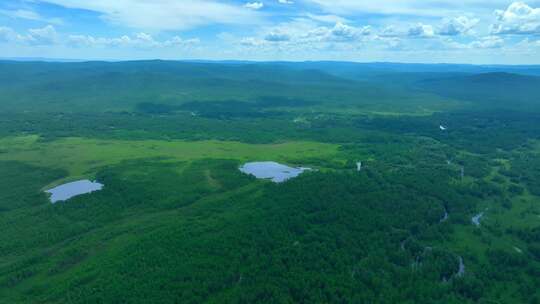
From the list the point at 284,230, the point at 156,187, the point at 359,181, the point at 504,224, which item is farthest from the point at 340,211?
the point at 156,187

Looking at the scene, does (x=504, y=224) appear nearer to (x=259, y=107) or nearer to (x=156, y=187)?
(x=156, y=187)

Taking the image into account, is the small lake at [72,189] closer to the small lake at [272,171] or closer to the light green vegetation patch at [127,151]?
the light green vegetation patch at [127,151]

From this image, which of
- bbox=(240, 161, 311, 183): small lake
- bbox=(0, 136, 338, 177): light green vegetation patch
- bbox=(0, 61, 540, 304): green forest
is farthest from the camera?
bbox=(0, 136, 338, 177): light green vegetation patch

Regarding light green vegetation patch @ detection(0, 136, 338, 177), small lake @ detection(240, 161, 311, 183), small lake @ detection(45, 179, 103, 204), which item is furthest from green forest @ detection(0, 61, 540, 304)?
small lake @ detection(240, 161, 311, 183)

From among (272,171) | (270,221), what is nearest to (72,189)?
(272,171)

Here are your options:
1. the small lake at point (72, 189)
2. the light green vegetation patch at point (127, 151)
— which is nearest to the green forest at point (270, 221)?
the light green vegetation patch at point (127, 151)

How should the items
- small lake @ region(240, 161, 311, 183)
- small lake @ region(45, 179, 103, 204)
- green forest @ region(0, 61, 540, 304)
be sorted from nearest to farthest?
1. green forest @ region(0, 61, 540, 304)
2. small lake @ region(45, 179, 103, 204)
3. small lake @ region(240, 161, 311, 183)

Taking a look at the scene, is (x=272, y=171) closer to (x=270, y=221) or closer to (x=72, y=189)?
(x=270, y=221)

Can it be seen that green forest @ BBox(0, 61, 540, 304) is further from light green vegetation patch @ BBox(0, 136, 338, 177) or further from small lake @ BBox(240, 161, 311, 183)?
small lake @ BBox(240, 161, 311, 183)
